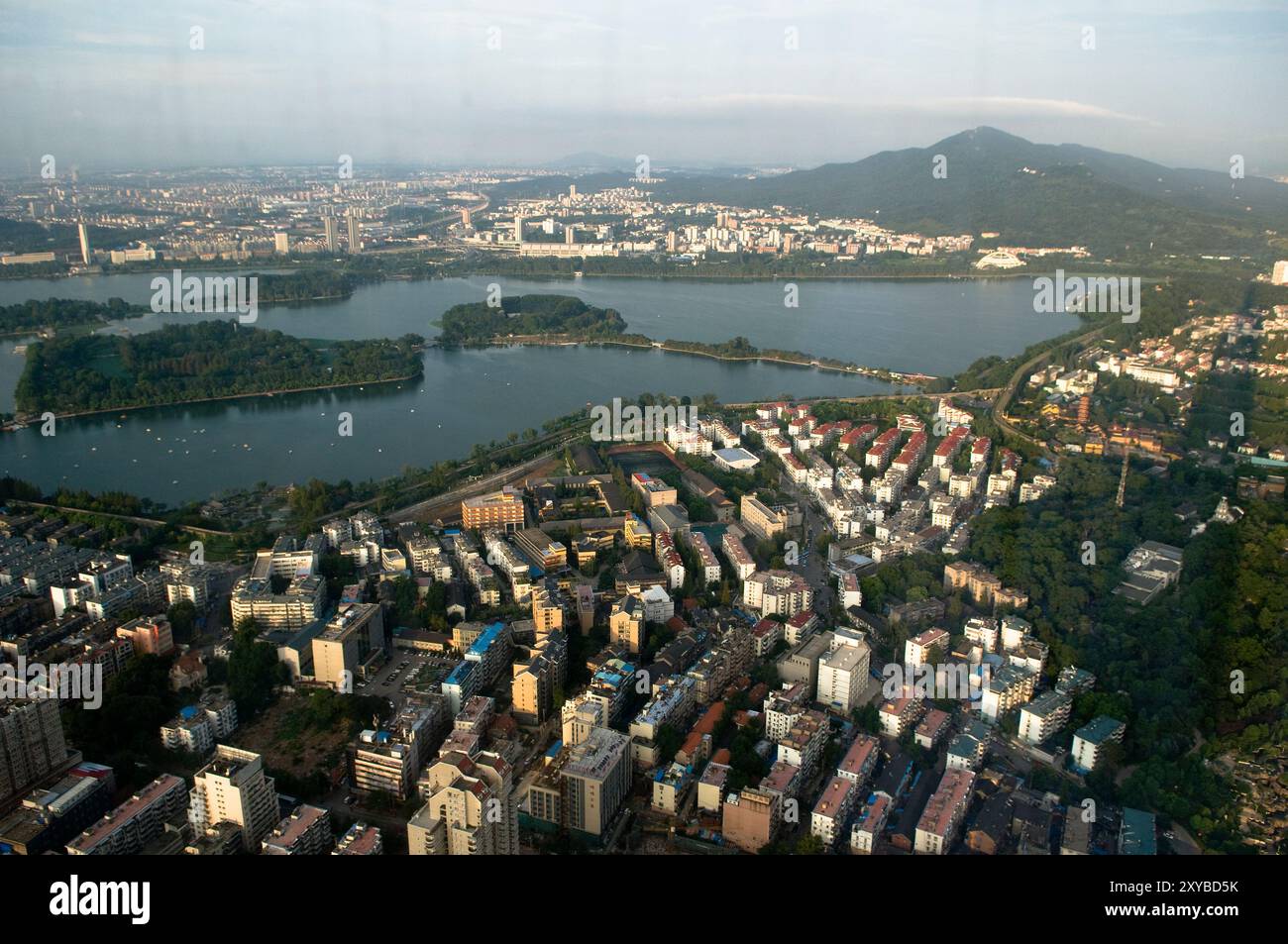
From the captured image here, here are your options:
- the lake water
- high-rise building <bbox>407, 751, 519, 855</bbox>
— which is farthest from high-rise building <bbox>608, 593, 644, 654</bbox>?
the lake water

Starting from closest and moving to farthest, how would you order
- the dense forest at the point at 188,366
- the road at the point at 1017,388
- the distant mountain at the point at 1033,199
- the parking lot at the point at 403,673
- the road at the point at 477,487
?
the parking lot at the point at 403,673 → the road at the point at 477,487 → the road at the point at 1017,388 → the distant mountain at the point at 1033,199 → the dense forest at the point at 188,366

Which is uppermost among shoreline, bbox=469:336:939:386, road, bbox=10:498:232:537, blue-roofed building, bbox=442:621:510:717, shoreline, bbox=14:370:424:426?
shoreline, bbox=469:336:939:386

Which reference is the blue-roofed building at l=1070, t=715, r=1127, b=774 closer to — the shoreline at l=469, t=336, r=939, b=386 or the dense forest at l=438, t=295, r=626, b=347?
the shoreline at l=469, t=336, r=939, b=386

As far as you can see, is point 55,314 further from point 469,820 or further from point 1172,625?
point 1172,625

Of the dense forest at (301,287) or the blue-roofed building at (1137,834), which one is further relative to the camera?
the dense forest at (301,287)

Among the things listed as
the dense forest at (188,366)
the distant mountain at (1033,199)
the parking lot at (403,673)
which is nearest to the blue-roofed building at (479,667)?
the parking lot at (403,673)

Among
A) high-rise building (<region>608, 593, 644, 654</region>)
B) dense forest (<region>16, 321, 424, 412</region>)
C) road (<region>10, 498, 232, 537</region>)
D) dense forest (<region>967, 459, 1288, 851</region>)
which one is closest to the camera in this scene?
dense forest (<region>967, 459, 1288, 851</region>)

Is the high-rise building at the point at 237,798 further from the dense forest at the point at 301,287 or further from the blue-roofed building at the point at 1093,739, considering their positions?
the dense forest at the point at 301,287

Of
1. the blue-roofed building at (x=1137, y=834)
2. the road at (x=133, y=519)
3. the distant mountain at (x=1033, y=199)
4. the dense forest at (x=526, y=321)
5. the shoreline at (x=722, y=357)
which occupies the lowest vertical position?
the blue-roofed building at (x=1137, y=834)
